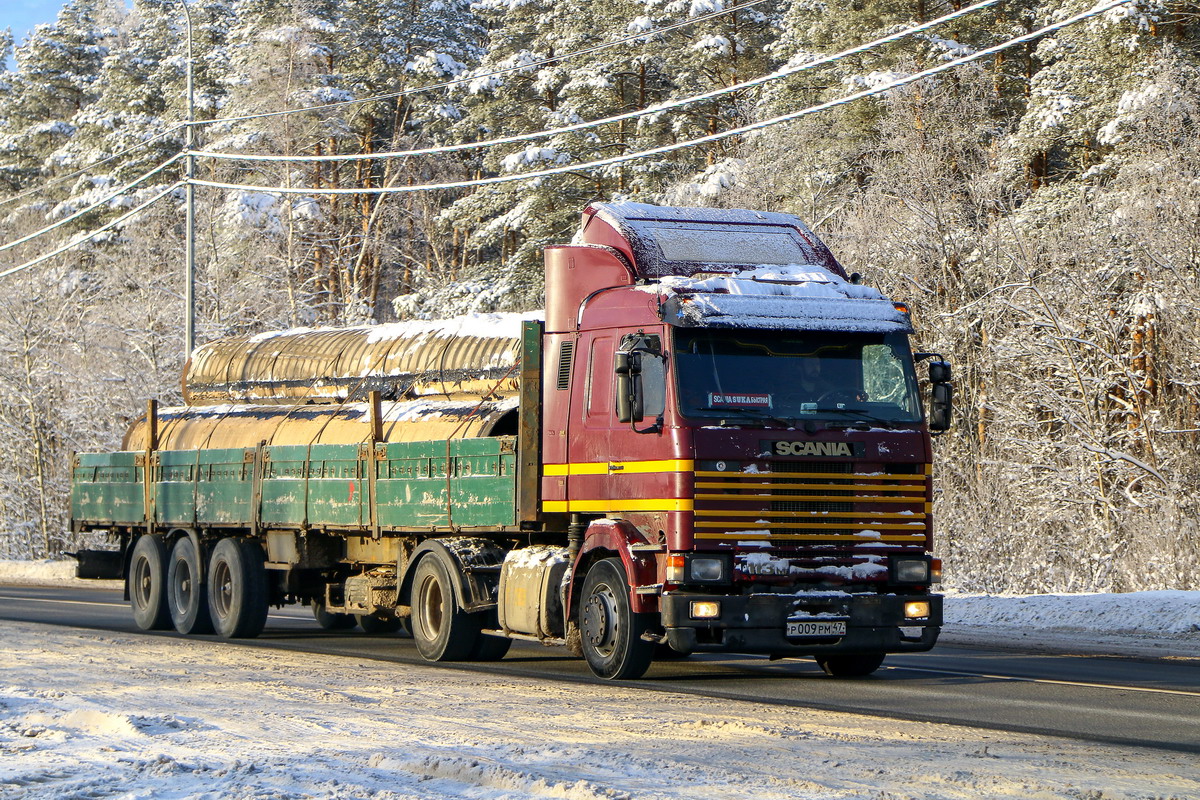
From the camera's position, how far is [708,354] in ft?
37.5

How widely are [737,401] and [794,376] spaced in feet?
1.71

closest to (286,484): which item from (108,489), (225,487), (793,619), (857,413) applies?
(225,487)

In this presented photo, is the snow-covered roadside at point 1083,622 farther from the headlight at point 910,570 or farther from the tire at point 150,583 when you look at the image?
the tire at point 150,583

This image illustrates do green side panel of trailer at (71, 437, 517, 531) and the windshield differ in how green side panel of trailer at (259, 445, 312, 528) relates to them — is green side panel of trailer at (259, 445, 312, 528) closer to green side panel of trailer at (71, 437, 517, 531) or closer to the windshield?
green side panel of trailer at (71, 437, 517, 531)

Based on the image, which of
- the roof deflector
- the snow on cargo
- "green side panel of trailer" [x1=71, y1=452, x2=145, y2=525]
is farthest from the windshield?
"green side panel of trailer" [x1=71, y1=452, x2=145, y2=525]

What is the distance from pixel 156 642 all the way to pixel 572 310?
22.1 feet

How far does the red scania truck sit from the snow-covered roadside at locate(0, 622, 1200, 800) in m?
1.02

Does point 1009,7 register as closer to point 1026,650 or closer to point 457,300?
point 457,300

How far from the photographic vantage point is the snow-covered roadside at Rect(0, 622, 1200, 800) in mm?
7344

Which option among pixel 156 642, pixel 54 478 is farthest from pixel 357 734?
pixel 54 478

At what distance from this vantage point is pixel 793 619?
1128 cm

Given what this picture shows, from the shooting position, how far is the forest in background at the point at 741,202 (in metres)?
25.4

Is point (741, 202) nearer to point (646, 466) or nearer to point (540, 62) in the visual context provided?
point (540, 62)

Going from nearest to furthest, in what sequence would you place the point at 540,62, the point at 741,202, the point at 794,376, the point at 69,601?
the point at 794,376
the point at 69,601
the point at 741,202
the point at 540,62
